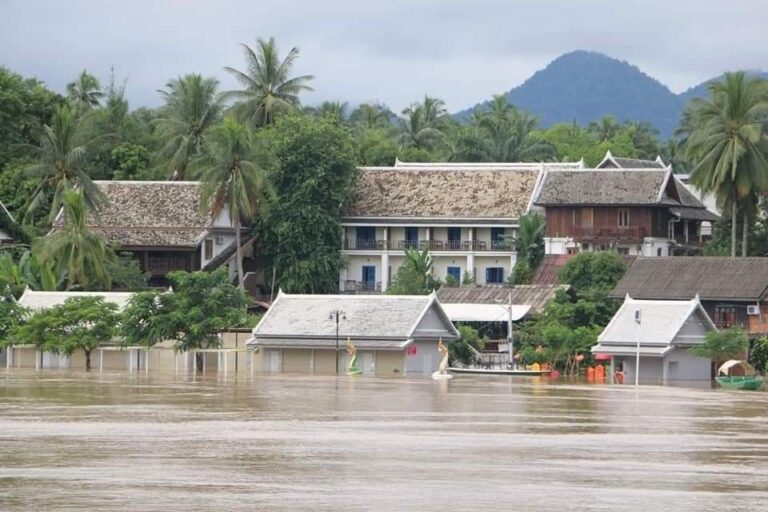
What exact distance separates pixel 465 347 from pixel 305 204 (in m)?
16.7

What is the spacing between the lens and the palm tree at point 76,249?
87.8m

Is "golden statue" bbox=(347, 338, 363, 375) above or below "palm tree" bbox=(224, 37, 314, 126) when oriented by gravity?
below

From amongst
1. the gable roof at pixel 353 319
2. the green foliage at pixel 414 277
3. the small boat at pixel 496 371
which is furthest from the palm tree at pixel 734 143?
the gable roof at pixel 353 319

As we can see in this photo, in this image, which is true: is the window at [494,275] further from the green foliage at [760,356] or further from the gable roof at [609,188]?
the green foliage at [760,356]

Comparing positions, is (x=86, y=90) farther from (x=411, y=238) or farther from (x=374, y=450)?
(x=374, y=450)

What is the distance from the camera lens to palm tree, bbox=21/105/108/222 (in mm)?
94750

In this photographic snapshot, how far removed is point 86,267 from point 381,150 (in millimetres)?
28270

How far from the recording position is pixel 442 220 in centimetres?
9800

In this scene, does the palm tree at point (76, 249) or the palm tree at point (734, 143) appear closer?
the palm tree at point (76, 249)

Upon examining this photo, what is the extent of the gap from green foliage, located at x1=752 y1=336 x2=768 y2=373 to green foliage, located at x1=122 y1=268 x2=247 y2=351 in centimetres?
2259

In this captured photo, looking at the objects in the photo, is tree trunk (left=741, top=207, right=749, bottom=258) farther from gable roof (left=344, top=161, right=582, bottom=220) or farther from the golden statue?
the golden statue

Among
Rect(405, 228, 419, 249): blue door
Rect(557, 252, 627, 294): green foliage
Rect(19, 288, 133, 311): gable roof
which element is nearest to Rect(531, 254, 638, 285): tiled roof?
Rect(557, 252, 627, 294): green foliage

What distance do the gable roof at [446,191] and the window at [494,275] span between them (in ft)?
9.62

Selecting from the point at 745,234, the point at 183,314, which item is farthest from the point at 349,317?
the point at 745,234
